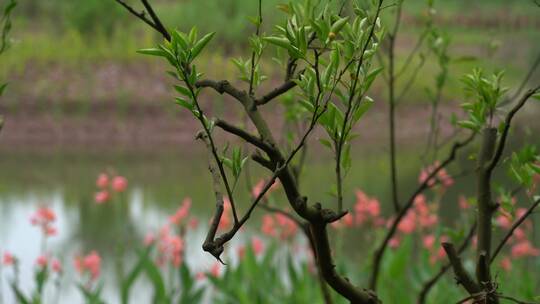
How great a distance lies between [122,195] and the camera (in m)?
3.36

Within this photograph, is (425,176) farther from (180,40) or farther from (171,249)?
(180,40)

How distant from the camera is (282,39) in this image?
68cm

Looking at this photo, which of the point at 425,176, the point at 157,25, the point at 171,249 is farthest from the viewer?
the point at 171,249

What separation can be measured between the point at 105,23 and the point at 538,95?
6.60 metres

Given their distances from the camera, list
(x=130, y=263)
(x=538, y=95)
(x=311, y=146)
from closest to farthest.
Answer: (x=538, y=95) → (x=130, y=263) → (x=311, y=146)

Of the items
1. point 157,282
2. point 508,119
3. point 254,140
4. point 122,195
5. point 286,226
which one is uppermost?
point 122,195

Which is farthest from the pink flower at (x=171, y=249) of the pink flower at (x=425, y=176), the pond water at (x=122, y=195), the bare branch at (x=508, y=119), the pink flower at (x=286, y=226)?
the bare branch at (x=508, y=119)

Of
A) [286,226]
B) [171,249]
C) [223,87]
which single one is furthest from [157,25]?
[286,226]

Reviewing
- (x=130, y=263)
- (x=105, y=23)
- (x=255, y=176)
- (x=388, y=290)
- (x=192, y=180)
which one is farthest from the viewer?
(x=105, y=23)

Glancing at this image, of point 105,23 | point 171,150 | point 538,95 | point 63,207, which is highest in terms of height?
point 105,23

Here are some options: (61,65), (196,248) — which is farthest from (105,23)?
(196,248)

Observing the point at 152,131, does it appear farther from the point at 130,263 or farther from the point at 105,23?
the point at 130,263

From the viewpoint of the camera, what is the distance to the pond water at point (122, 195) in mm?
3168

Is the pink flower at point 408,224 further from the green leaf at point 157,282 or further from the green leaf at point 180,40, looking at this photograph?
the green leaf at point 180,40
